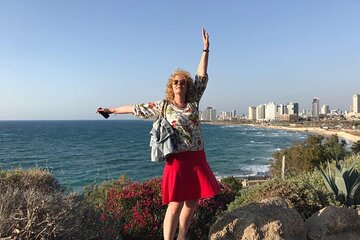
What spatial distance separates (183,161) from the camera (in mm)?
3842

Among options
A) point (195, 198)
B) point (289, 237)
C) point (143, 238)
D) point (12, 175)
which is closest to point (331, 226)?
point (289, 237)

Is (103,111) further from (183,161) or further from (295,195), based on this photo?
(295,195)

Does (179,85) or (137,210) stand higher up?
(179,85)

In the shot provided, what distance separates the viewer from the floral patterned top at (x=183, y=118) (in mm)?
3824

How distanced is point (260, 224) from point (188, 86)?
1.65 m

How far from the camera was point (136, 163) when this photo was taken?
4528cm

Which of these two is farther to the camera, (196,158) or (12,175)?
(12,175)

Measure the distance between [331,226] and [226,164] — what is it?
41.9m

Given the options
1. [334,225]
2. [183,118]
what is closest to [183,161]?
[183,118]

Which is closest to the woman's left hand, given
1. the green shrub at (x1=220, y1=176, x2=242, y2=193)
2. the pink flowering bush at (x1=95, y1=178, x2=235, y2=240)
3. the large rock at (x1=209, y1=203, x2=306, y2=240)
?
the large rock at (x1=209, y1=203, x2=306, y2=240)

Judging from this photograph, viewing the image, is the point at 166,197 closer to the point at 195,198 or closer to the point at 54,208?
the point at 195,198

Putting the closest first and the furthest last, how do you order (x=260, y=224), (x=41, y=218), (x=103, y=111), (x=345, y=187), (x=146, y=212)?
(x=41, y=218)
(x=260, y=224)
(x=103, y=111)
(x=345, y=187)
(x=146, y=212)

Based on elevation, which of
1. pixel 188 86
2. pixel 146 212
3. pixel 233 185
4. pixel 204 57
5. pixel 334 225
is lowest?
pixel 233 185

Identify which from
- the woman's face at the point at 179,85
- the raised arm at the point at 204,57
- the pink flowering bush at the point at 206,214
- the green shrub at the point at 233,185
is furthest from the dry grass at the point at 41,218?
the green shrub at the point at 233,185
